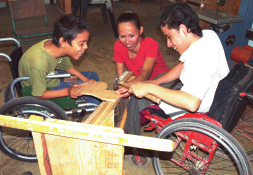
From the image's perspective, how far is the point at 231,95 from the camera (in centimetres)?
131

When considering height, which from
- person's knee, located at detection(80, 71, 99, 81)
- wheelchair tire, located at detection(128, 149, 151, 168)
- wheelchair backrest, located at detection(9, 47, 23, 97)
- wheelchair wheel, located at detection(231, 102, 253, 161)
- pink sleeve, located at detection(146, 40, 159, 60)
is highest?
pink sleeve, located at detection(146, 40, 159, 60)

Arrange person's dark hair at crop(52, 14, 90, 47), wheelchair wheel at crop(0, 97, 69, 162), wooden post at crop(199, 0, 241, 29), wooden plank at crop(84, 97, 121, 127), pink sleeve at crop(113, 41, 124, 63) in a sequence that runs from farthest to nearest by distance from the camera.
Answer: wooden post at crop(199, 0, 241, 29) < pink sleeve at crop(113, 41, 124, 63) < person's dark hair at crop(52, 14, 90, 47) < wheelchair wheel at crop(0, 97, 69, 162) < wooden plank at crop(84, 97, 121, 127)

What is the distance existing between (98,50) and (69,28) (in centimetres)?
275

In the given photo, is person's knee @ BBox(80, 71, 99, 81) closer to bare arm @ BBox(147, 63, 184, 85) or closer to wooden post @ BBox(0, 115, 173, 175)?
bare arm @ BBox(147, 63, 184, 85)

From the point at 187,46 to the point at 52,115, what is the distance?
119cm

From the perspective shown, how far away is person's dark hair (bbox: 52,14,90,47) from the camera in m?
1.82

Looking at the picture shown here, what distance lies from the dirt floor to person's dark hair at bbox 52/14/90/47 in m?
1.19

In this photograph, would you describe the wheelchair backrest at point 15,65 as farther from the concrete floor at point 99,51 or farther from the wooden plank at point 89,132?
the wooden plank at point 89,132

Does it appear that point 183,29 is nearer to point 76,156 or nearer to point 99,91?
point 99,91

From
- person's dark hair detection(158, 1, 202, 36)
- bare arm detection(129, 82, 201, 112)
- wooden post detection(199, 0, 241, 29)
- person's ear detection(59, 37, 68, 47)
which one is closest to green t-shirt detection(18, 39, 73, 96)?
person's ear detection(59, 37, 68, 47)

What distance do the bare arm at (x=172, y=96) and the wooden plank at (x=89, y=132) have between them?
1.84 ft

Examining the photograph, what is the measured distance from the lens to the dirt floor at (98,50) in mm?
2033

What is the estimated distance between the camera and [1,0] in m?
7.05

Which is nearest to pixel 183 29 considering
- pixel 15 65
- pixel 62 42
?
pixel 62 42
